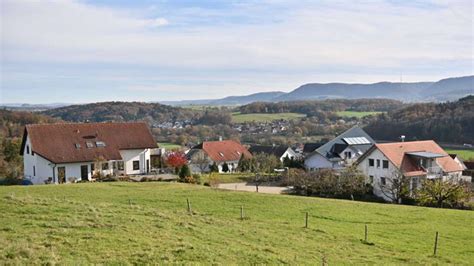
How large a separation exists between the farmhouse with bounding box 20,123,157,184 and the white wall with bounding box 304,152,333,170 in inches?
901

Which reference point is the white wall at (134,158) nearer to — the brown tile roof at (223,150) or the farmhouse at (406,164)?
the farmhouse at (406,164)

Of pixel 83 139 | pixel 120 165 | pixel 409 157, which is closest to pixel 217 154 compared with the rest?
pixel 120 165

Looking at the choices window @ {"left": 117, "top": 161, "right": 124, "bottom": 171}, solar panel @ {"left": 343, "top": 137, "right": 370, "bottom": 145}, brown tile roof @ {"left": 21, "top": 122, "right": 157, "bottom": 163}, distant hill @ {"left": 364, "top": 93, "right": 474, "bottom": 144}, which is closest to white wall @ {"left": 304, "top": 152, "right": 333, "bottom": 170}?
solar panel @ {"left": 343, "top": 137, "right": 370, "bottom": 145}

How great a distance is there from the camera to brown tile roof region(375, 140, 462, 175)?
43812mm

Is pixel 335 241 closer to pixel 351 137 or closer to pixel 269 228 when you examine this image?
pixel 269 228

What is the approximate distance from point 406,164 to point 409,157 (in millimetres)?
1382

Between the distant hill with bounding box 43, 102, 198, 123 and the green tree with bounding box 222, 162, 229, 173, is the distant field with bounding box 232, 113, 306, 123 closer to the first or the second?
the distant hill with bounding box 43, 102, 198, 123

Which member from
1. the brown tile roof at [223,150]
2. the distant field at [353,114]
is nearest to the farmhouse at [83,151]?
the brown tile roof at [223,150]

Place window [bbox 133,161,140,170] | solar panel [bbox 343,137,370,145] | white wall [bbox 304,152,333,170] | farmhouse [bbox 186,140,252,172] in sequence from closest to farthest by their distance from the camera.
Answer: window [bbox 133,161,140,170] < white wall [bbox 304,152,333,170] < solar panel [bbox 343,137,370,145] < farmhouse [bbox 186,140,252,172]

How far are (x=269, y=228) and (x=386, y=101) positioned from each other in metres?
167

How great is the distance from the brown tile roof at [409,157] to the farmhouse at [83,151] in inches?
863

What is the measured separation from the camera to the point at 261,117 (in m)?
144

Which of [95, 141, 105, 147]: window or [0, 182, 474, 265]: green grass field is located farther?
[95, 141, 105, 147]: window

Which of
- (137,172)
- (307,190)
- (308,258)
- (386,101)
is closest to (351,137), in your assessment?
(307,190)
